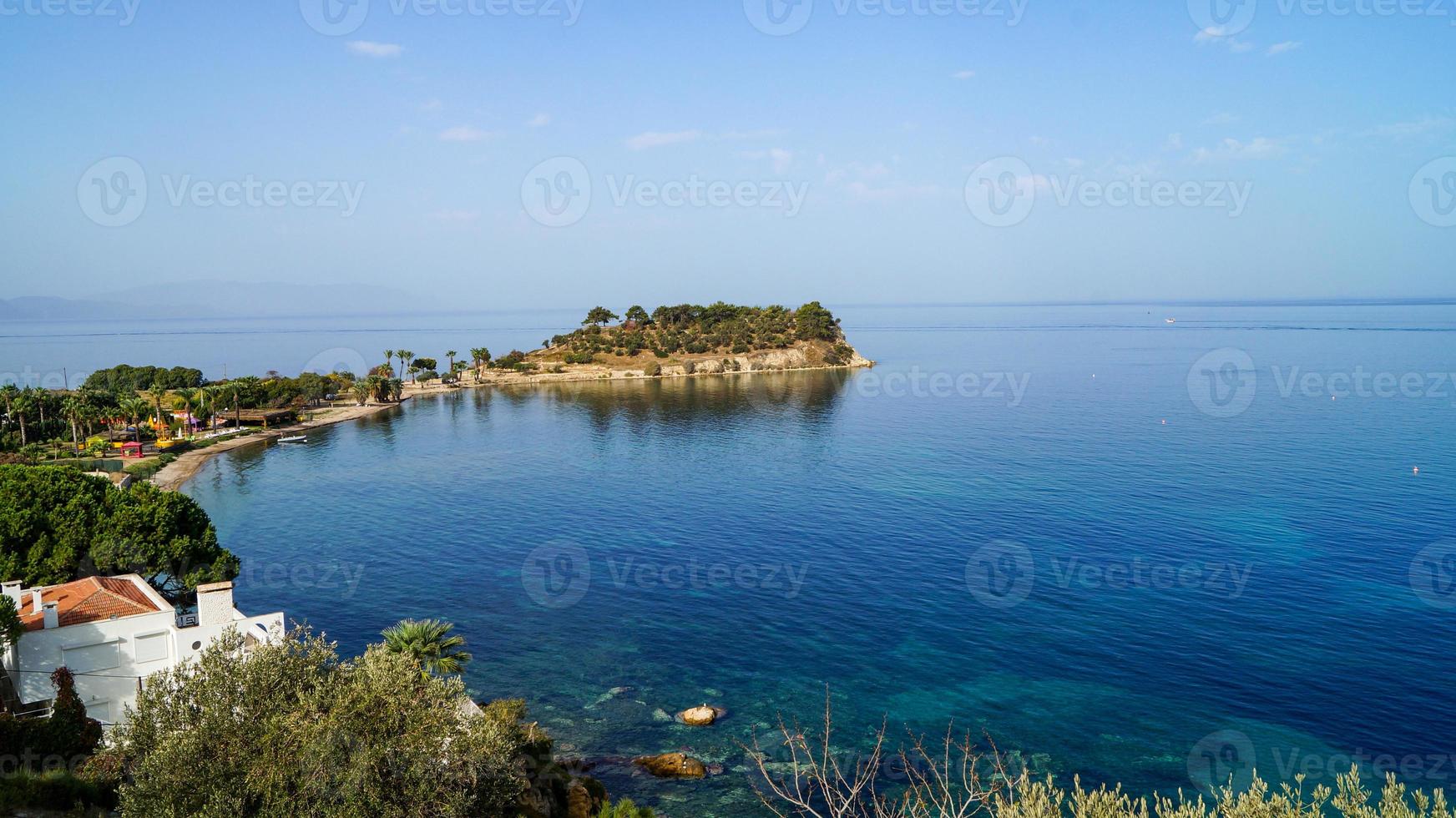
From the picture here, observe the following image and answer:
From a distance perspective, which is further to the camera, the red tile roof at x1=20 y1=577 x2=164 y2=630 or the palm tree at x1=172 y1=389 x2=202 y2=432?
the palm tree at x1=172 y1=389 x2=202 y2=432

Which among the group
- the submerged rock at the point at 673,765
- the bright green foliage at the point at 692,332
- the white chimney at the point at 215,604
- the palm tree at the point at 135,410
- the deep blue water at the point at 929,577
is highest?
the bright green foliage at the point at 692,332

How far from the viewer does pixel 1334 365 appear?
154625 millimetres

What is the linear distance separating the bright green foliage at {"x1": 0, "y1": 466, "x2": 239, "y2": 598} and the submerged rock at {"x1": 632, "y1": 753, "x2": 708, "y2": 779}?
73.2 feet

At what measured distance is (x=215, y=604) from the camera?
28422mm

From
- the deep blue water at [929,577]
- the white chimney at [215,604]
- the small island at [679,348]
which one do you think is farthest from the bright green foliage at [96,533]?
the small island at [679,348]

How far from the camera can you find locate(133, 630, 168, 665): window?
27922mm

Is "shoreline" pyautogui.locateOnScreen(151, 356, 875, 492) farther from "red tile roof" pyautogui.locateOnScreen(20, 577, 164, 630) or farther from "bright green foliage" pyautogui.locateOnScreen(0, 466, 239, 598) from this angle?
"red tile roof" pyautogui.locateOnScreen(20, 577, 164, 630)

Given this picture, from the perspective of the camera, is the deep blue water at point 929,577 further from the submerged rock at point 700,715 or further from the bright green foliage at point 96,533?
the bright green foliage at point 96,533

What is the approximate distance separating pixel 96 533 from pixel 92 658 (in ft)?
41.1

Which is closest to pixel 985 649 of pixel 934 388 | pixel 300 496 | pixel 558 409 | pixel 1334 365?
pixel 300 496

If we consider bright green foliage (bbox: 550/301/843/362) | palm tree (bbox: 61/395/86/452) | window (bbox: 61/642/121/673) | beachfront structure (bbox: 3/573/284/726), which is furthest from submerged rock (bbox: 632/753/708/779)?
bright green foliage (bbox: 550/301/843/362)

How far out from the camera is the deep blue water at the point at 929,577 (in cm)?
3272

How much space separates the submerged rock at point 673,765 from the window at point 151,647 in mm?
16048

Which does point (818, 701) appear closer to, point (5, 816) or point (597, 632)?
point (597, 632)
